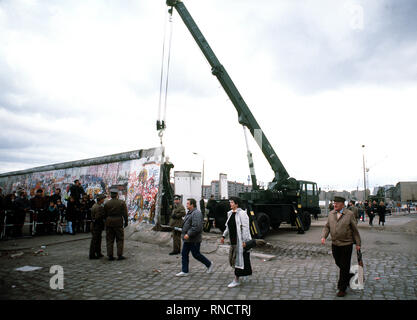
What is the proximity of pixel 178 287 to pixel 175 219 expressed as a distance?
3.18m

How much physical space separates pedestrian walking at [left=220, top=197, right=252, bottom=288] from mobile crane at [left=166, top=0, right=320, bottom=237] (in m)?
5.32

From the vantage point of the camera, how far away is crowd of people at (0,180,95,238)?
9.94 metres

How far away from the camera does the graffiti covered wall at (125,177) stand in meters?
11.3

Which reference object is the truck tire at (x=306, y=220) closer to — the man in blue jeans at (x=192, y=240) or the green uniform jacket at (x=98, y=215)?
the man in blue jeans at (x=192, y=240)

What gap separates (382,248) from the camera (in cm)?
856

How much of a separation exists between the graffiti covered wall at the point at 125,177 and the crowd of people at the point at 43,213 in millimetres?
1990

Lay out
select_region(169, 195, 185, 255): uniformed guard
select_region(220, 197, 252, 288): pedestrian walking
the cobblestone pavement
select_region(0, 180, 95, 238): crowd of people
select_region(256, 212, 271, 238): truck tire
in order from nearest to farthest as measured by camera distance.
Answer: the cobblestone pavement → select_region(220, 197, 252, 288): pedestrian walking → select_region(169, 195, 185, 255): uniformed guard → select_region(0, 180, 95, 238): crowd of people → select_region(256, 212, 271, 238): truck tire

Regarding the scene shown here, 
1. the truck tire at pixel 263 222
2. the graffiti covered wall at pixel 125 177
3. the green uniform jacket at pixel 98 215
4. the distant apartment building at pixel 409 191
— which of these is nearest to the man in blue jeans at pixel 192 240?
the green uniform jacket at pixel 98 215

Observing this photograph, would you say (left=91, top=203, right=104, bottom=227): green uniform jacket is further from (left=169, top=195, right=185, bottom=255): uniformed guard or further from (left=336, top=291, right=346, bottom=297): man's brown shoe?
(left=336, top=291, right=346, bottom=297): man's brown shoe

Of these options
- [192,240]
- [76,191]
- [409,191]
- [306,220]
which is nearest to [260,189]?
[306,220]

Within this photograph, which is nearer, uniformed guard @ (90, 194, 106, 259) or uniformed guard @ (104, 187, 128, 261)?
uniformed guard @ (104, 187, 128, 261)

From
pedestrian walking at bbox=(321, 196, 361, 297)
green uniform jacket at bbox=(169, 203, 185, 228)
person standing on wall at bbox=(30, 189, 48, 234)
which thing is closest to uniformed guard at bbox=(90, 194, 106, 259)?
green uniform jacket at bbox=(169, 203, 185, 228)
